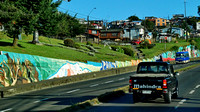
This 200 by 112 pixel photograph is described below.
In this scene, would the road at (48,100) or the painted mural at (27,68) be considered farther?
the painted mural at (27,68)

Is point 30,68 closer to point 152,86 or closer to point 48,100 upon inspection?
point 48,100

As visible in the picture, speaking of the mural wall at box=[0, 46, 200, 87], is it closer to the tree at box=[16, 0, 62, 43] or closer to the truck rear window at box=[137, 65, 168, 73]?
the tree at box=[16, 0, 62, 43]

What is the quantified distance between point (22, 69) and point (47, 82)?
2.50 metres

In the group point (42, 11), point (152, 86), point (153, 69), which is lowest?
point (152, 86)

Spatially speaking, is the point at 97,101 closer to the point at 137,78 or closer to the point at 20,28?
the point at 137,78

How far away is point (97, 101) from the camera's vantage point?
533 inches

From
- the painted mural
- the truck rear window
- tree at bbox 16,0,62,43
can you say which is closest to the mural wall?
the painted mural

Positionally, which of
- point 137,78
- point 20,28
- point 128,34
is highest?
point 128,34

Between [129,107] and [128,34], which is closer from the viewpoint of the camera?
[129,107]

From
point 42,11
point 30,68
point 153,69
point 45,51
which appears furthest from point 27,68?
point 45,51

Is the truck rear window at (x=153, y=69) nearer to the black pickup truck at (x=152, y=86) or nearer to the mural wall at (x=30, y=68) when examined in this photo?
the black pickup truck at (x=152, y=86)

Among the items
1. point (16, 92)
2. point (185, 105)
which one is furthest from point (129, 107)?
point (16, 92)

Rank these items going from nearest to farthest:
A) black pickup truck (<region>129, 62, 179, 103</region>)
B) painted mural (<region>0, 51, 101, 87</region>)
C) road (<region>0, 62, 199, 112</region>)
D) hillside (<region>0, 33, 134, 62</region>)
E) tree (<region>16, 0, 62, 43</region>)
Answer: black pickup truck (<region>129, 62, 179, 103</region>), road (<region>0, 62, 199, 112</region>), painted mural (<region>0, 51, 101, 87</region>), hillside (<region>0, 33, 134, 62</region>), tree (<region>16, 0, 62, 43</region>)

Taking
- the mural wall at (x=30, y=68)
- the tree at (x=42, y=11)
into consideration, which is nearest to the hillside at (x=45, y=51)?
the tree at (x=42, y=11)
